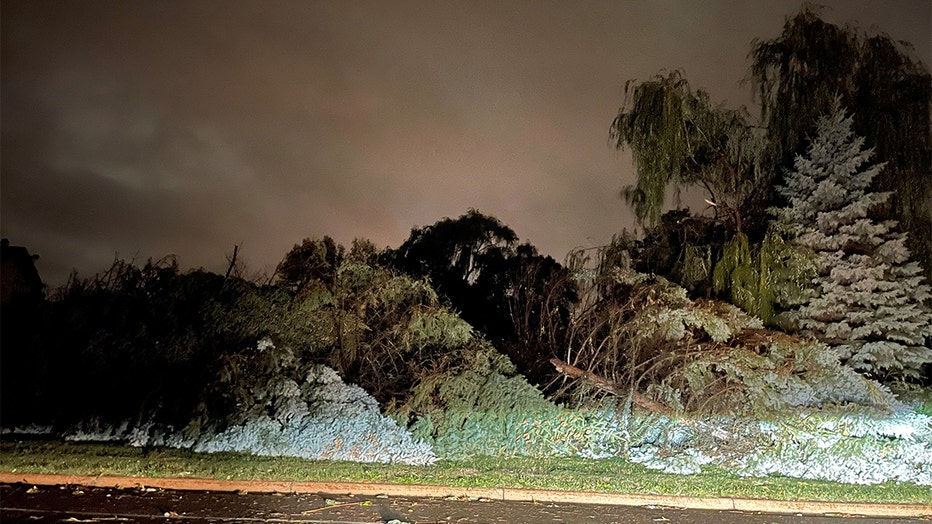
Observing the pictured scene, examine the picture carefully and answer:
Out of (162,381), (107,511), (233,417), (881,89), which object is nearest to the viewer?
(107,511)

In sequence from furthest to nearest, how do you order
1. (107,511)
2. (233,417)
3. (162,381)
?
(162,381), (233,417), (107,511)

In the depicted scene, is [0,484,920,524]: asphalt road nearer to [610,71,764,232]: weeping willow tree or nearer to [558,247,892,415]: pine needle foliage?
[558,247,892,415]: pine needle foliage

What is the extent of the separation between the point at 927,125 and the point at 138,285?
16554 millimetres

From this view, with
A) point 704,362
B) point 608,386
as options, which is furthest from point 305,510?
point 704,362

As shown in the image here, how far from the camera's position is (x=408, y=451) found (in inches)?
367

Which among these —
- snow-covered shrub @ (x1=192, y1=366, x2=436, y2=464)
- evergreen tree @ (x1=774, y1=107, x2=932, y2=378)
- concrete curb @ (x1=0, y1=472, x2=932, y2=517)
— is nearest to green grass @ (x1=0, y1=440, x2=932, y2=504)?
concrete curb @ (x1=0, y1=472, x2=932, y2=517)

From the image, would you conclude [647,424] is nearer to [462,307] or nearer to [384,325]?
[384,325]

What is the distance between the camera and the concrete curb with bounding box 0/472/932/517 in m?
7.71

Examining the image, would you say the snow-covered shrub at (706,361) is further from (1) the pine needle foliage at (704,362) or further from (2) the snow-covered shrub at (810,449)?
(2) the snow-covered shrub at (810,449)

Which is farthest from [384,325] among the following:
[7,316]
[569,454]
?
[7,316]

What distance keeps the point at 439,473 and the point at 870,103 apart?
495 inches

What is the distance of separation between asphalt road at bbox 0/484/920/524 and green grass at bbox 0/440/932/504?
1.46 ft

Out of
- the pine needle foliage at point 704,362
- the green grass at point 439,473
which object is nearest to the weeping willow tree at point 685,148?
the pine needle foliage at point 704,362

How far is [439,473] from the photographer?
859cm
